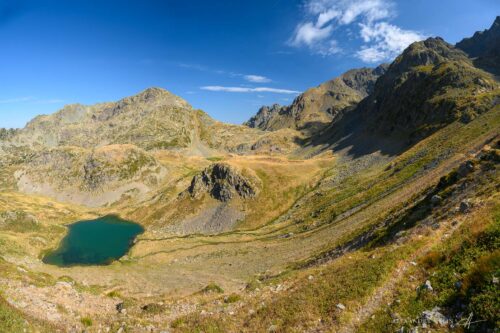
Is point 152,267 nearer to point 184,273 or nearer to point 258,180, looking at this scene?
point 184,273

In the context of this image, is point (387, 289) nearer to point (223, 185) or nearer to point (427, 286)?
point (427, 286)

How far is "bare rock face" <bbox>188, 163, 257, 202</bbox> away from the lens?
12369 cm

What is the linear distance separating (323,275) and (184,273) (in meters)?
43.4

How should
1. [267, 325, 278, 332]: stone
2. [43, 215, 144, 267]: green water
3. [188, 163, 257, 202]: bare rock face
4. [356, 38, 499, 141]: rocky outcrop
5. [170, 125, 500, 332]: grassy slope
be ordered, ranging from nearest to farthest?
[170, 125, 500, 332]: grassy slope, [267, 325, 278, 332]: stone, [43, 215, 144, 267]: green water, [356, 38, 499, 141]: rocky outcrop, [188, 163, 257, 202]: bare rock face

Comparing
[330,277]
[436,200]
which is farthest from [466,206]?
[330,277]

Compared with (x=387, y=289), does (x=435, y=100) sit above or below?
above

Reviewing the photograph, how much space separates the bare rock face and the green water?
31.3 metres

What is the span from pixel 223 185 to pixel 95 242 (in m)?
54.3

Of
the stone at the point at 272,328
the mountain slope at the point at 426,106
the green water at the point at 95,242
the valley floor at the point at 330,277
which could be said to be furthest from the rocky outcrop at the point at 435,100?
the green water at the point at 95,242

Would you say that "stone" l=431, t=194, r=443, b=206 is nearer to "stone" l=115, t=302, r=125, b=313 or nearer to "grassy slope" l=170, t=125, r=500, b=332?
"grassy slope" l=170, t=125, r=500, b=332

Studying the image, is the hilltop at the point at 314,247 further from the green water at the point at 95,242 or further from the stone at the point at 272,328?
the green water at the point at 95,242

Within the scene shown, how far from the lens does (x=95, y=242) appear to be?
116 m

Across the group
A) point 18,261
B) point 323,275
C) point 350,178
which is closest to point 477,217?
point 323,275

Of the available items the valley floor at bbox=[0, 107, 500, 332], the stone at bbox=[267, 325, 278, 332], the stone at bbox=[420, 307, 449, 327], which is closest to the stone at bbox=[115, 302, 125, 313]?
the valley floor at bbox=[0, 107, 500, 332]
